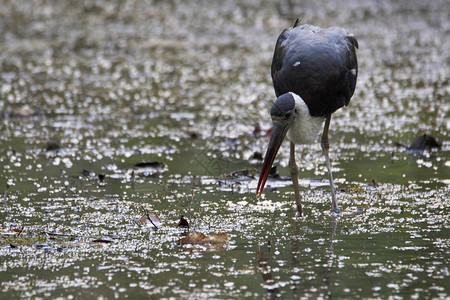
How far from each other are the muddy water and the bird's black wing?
2.73 ft

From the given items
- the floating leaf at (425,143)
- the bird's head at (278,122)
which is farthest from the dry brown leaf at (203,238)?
the floating leaf at (425,143)

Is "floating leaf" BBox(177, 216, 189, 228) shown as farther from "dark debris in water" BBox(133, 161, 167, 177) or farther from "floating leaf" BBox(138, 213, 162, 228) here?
"dark debris in water" BBox(133, 161, 167, 177)

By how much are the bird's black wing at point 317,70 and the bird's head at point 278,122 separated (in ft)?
0.89

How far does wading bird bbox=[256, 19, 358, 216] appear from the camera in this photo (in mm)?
5559

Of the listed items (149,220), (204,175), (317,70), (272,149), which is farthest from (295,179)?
(149,220)

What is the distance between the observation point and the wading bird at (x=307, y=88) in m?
5.56

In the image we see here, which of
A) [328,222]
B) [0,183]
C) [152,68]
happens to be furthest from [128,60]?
[328,222]

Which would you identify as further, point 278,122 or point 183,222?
point 278,122

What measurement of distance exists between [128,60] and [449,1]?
8875mm

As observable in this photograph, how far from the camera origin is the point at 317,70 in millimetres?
5828

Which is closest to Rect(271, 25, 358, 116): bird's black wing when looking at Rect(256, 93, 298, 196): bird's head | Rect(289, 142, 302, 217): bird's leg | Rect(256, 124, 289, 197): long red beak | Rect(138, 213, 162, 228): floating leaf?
Rect(256, 93, 298, 196): bird's head

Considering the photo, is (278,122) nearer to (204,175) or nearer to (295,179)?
(295,179)

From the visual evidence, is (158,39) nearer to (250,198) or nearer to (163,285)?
(250,198)

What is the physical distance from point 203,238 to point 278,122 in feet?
3.94
